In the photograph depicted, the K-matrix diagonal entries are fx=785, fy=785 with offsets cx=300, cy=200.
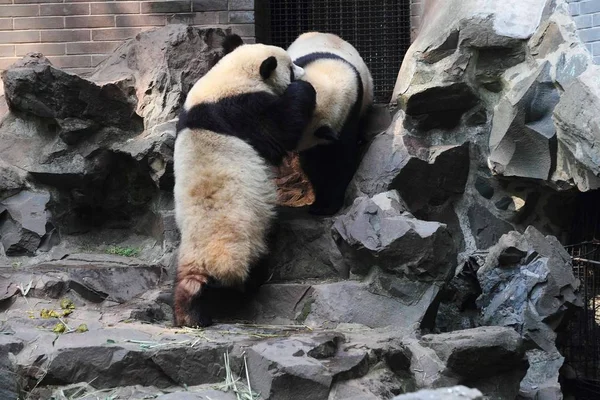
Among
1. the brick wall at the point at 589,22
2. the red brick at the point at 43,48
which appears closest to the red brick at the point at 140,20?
the red brick at the point at 43,48

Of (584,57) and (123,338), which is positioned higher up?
(584,57)

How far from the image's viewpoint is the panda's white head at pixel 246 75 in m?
5.28

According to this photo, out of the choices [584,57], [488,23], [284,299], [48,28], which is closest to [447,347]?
[284,299]

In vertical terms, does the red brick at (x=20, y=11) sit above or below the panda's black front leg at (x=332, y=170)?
above

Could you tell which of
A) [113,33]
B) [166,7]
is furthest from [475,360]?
[113,33]

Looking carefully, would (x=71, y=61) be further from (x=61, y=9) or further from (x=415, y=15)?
(x=415, y=15)

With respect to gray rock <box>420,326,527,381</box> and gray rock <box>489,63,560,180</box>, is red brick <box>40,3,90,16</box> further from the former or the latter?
gray rock <box>420,326,527,381</box>

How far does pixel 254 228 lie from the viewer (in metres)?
5.11

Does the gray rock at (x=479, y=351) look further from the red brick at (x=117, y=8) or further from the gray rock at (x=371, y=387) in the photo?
the red brick at (x=117, y=8)

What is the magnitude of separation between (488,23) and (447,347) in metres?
2.64

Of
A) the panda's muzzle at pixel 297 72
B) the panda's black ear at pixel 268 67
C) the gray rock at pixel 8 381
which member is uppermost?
the panda's black ear at pixel 268 67

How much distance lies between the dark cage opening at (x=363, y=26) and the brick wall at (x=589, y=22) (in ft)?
8.49

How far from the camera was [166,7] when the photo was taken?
7.14m

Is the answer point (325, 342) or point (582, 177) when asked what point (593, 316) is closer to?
point (582, 177)
